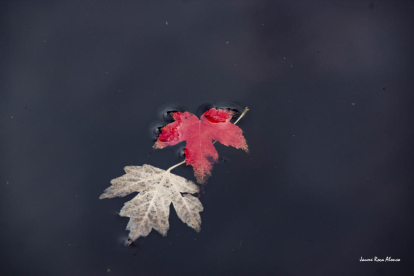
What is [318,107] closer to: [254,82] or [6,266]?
[254,82]

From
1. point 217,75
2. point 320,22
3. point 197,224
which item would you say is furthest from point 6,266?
point 320,22

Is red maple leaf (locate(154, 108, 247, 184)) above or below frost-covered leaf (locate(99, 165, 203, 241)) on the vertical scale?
above

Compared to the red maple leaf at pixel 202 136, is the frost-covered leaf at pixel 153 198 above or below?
below
